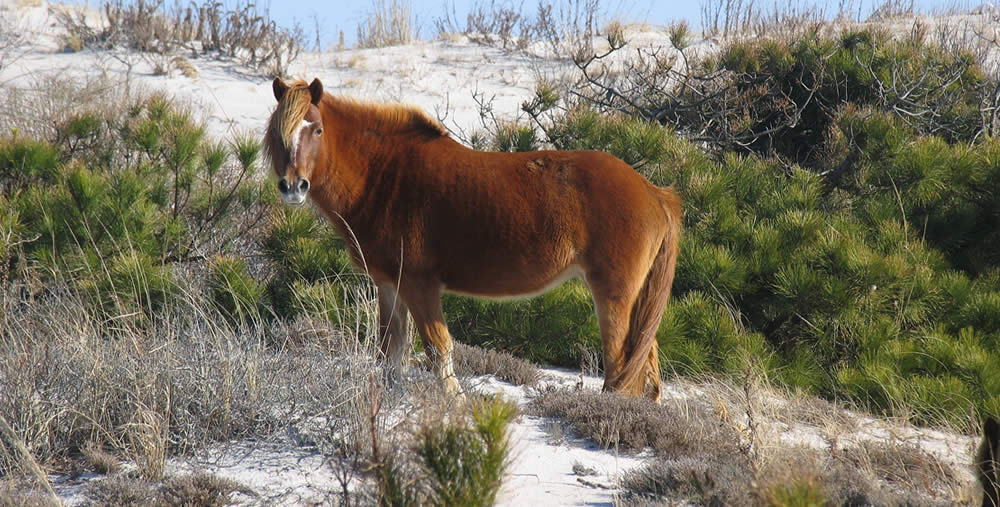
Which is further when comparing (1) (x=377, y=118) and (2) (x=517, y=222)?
(1) (x=377, y=118)

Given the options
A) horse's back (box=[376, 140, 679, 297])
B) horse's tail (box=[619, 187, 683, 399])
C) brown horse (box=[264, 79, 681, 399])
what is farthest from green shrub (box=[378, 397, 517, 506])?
horse's tail (box=[619, 187, 683, 399])

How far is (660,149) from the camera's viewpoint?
904cm

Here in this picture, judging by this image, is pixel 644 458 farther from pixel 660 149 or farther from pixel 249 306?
pixel 660 149

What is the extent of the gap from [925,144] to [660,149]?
2.74 metres

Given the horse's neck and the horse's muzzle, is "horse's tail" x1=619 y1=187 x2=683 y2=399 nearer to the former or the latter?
the horse's neck

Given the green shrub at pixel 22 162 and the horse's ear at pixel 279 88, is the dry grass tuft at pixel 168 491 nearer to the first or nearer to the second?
the horse's ear at pixel 279 88

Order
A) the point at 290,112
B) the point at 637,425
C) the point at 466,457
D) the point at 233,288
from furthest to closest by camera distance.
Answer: the point at 233,288
the point at 290,112
the point at 637,425
the point at 466,457

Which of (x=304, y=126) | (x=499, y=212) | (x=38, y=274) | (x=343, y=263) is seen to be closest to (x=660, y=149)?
(x=343, y=263)

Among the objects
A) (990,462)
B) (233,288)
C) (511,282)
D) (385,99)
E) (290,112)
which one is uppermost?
(290,112)

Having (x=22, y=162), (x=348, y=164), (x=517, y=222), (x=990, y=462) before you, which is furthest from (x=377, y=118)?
(x=22, y=162)

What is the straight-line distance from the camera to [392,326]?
18.1 feet

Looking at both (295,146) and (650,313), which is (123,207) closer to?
(295,146)

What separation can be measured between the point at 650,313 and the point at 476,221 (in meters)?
1.21

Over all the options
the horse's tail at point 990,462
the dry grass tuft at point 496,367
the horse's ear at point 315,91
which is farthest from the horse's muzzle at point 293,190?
the horse's tail at point 990,462
